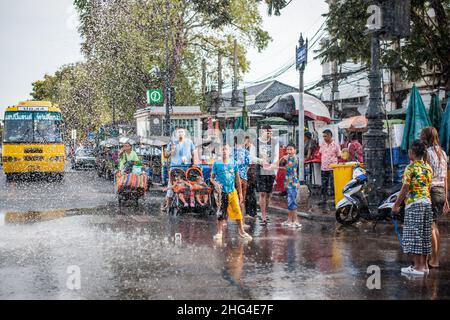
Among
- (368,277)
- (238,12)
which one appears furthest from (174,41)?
(368,277)

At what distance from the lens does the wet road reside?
5781mm

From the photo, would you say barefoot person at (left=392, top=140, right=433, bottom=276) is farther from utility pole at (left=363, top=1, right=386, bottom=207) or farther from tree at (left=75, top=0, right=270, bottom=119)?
tree at (left=75, top=0, right=270, bottom=119)

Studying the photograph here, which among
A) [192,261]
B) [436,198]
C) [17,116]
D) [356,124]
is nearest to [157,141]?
[356,124]

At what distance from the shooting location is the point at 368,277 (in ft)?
21.0

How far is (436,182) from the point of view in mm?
7180

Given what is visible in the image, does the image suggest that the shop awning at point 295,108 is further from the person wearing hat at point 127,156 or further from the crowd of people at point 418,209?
the crowd of people at point 418,209

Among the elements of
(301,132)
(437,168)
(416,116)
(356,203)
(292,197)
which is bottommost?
(356,203)

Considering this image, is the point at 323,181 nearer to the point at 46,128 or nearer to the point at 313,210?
the point at 313,210

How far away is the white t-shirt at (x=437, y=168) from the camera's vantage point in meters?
7.19

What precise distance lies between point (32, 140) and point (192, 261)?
19959mm

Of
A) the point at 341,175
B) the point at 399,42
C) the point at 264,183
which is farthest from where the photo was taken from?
the point at 399,42

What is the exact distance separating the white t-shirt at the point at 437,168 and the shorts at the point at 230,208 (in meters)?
3.24

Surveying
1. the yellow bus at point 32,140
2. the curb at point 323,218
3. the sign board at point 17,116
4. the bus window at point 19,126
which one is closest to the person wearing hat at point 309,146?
the curb at point 323,218
